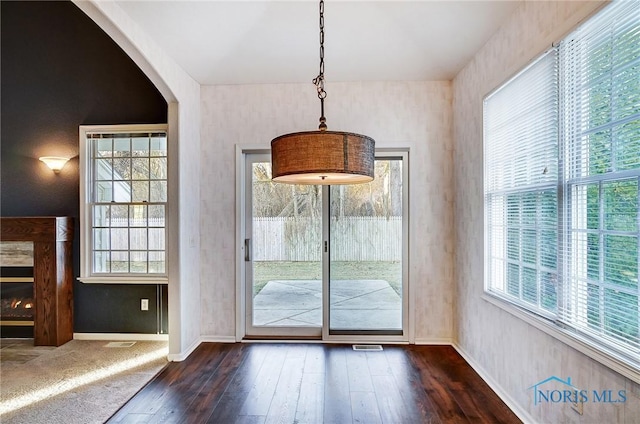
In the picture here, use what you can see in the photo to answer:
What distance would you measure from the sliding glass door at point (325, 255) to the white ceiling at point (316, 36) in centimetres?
94

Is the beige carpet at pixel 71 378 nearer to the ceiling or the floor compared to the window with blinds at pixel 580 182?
nearer to the floor

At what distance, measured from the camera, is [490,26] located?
2.52 m

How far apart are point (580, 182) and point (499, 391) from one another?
1.74 m

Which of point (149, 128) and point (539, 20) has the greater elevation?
point (539, 20)

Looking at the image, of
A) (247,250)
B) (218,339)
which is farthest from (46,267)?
(247,250)

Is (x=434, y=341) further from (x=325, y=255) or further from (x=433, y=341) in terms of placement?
(x=325, y=255)

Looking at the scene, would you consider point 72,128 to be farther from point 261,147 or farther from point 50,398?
point 50,398

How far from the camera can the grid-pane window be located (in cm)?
367

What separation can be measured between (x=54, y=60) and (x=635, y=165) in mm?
5273

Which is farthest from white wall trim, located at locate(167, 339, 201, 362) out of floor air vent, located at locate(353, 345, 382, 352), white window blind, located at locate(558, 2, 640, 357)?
white window blind, located at locate(558, 2, 640, 357)

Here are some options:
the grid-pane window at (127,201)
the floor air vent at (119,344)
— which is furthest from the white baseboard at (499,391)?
the floor air vent at (119,344)

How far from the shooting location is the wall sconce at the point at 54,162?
11.8 ft

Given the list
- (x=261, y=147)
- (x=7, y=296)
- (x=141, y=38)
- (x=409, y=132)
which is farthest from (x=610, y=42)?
(x=7, y=296)

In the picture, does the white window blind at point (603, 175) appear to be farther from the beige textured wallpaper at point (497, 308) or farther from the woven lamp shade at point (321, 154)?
the woven lamp shade at point (321, 154)
